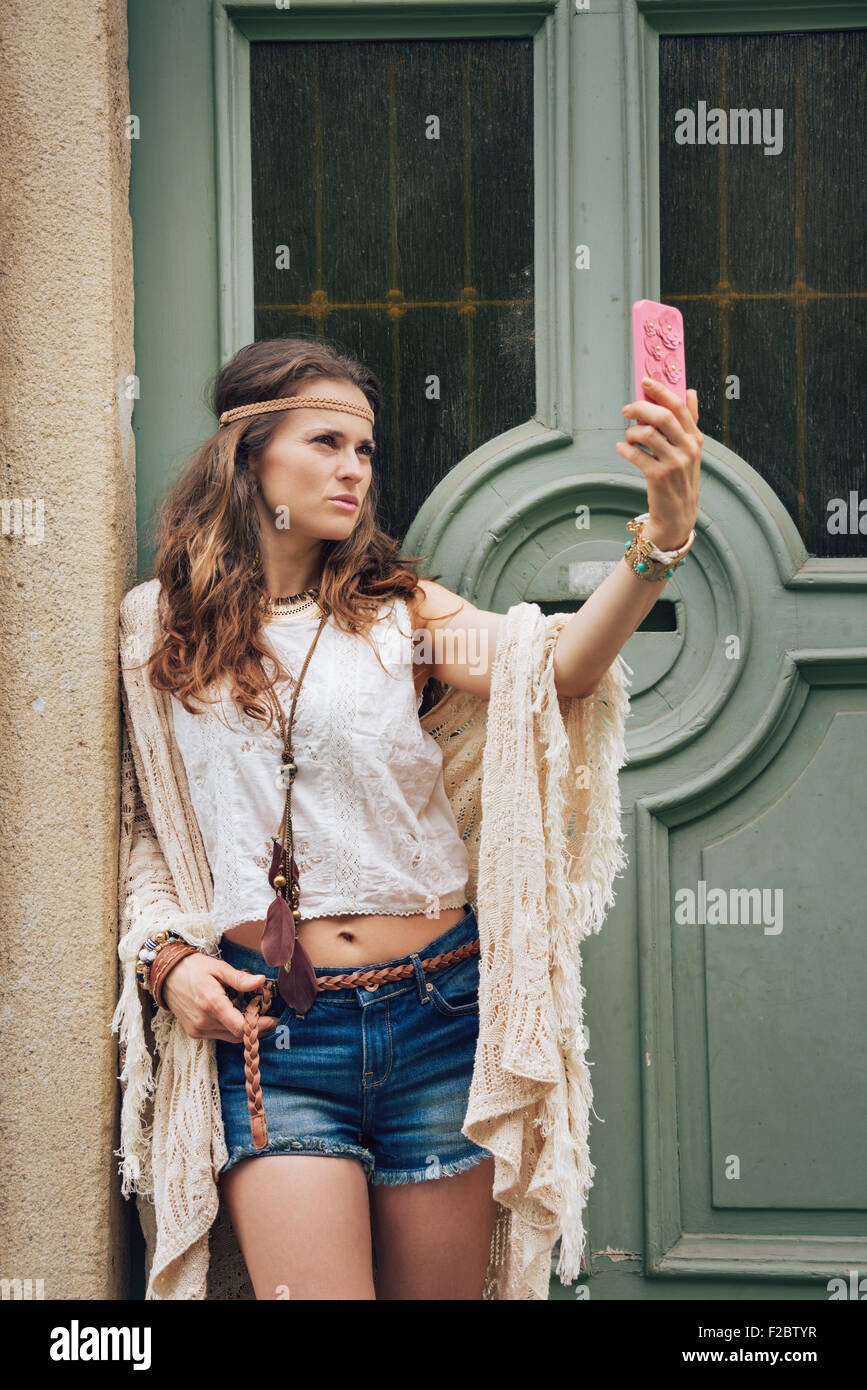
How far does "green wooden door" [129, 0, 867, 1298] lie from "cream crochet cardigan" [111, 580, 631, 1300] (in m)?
0.35

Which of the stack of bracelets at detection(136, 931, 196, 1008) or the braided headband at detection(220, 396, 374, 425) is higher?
the braided headband at detection(220, 396, 374, 425)

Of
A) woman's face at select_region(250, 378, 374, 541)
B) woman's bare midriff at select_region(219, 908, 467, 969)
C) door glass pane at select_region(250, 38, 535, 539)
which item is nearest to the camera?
woman's bare midriff at select_region(219, 908, 467, 969)

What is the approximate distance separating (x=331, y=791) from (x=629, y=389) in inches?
37.4

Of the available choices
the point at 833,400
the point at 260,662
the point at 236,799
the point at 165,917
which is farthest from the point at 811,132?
the point at 165,917

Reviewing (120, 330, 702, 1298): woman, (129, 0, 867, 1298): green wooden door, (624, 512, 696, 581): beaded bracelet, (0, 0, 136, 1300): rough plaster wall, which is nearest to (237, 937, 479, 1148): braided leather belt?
(120, 330, 702, 1298): woman

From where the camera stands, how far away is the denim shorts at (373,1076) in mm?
1792

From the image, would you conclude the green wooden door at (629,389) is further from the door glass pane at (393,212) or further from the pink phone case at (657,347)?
the pink phone case at (657,347)

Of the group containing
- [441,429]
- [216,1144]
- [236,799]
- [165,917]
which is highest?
[441,429]

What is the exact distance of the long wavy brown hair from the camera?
1.91 m

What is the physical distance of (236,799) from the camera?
73.8 inches

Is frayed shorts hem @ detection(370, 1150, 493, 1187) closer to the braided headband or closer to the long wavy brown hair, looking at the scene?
the long wavy brown hair

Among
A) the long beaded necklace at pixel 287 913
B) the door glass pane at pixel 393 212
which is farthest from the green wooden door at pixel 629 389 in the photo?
the long beaded necklace at pixel 287 913
